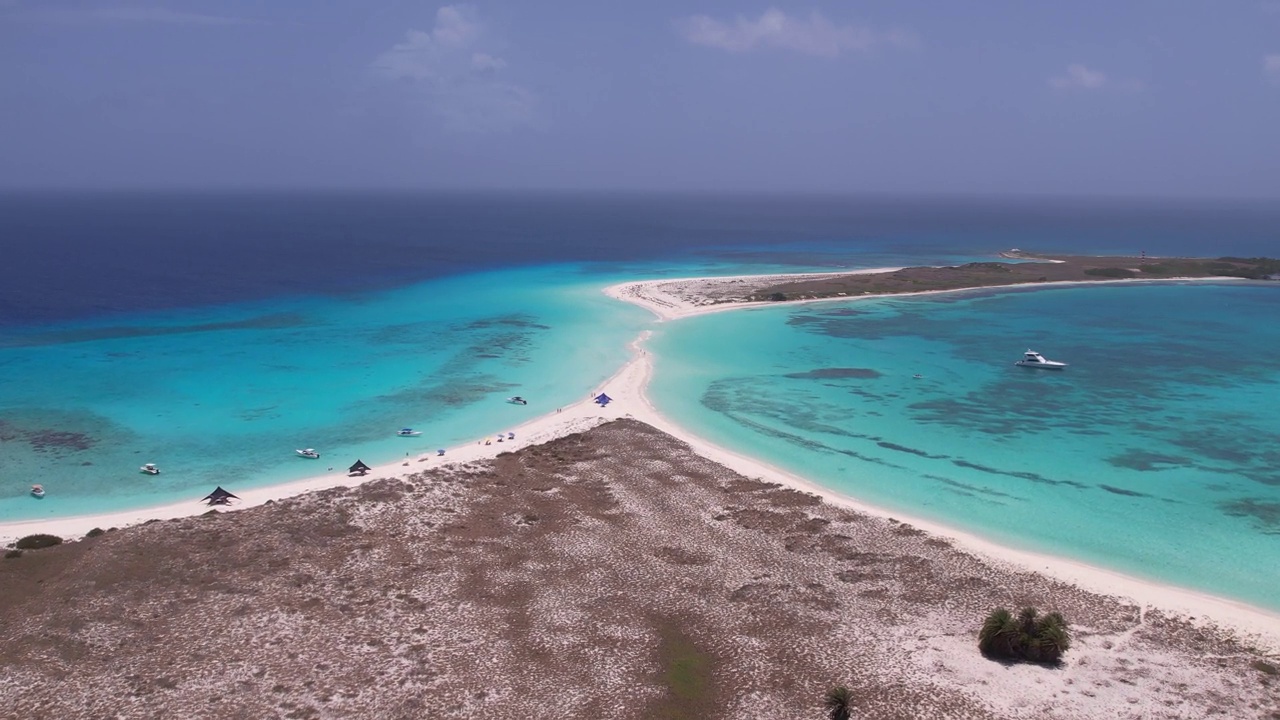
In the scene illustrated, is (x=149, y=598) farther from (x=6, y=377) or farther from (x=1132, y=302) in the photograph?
(x=1132, y=302)

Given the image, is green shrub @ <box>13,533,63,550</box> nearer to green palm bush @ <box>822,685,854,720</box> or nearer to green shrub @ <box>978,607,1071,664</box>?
green palm bush @ <box>822,685,854,720</box>

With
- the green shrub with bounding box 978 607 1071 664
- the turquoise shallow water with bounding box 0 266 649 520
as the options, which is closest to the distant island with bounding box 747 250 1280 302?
the turquoise shallow water with bounding box 0 266 649 520

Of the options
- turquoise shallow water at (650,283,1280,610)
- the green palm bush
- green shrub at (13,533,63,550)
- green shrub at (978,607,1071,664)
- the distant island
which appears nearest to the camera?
the green palm bush

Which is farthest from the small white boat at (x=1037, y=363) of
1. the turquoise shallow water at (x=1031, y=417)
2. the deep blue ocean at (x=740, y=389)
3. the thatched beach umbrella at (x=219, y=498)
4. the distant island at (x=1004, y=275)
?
the thatched beach umbrella at (x=219, y=498)

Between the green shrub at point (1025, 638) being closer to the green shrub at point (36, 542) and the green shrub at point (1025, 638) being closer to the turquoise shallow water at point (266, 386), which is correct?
the turquoise shallow water at point (266, 386)

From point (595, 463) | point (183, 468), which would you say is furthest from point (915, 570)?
point (183, 468)

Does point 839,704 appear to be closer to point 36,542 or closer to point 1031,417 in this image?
A: point 36,542

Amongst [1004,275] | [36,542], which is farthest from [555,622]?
[1004,275]
